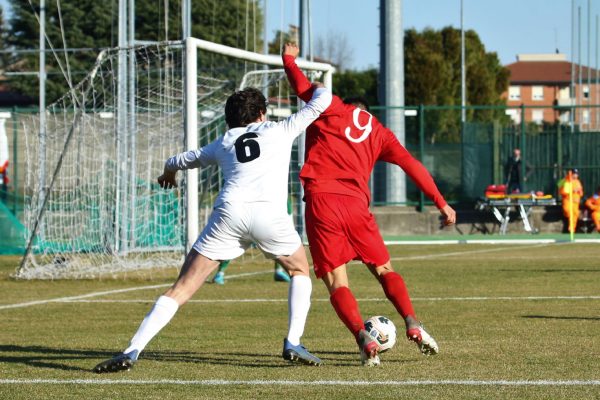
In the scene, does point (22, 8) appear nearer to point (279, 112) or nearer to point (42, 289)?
point (279, 112)

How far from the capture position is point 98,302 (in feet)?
45.0

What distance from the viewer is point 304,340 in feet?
32.3

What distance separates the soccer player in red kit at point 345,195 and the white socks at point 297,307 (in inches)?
5.6

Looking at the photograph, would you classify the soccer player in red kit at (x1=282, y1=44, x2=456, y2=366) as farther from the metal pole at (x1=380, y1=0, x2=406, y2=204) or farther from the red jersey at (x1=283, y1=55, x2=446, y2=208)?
the metal pole at (x1=380, y1=0, x2=406, y2=204)

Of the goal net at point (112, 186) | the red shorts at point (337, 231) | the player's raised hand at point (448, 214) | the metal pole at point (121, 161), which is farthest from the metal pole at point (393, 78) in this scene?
the red shorts at point (337, 231)

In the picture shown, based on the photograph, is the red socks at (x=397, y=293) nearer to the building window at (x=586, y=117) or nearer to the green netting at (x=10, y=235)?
the green netting at (x=10, y=235)

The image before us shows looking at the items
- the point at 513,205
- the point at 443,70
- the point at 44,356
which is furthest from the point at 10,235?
the point at 443,70

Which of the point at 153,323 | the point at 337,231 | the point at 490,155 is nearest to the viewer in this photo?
the point at 153,323

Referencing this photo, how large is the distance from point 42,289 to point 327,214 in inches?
318

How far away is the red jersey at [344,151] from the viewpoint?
848 cm

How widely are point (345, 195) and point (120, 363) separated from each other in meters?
1.88

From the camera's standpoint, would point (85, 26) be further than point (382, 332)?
Yes

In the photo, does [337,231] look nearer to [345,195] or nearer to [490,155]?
[345,195]

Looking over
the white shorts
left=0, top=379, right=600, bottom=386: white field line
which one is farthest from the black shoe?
the white shorts
